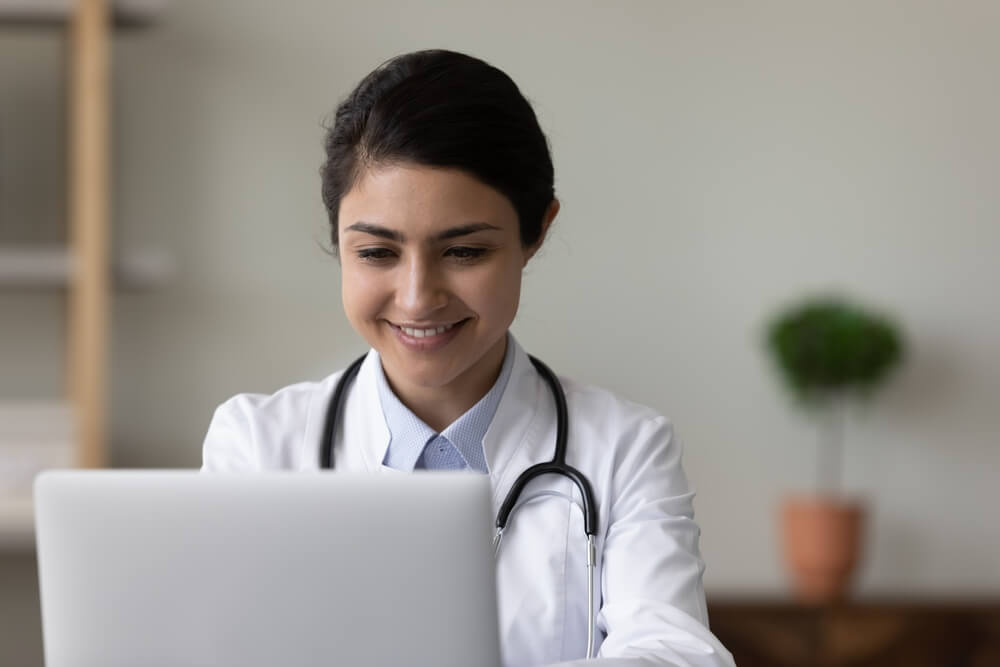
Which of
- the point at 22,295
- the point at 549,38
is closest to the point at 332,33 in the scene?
the point at 549,38

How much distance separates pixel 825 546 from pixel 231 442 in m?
2.11

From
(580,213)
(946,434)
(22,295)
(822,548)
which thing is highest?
(580,213)

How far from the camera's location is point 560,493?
131cm

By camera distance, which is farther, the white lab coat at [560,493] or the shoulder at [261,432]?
the shoulder at [261,432]

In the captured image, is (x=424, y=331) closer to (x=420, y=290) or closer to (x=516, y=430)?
(x=420, y=290)

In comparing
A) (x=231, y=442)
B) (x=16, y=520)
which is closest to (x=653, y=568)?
(x=231, y=442)

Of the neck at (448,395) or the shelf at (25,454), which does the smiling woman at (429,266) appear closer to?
the neck at (448,395)

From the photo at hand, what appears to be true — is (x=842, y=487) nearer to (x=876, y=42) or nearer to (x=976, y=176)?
(x=976, y=176)

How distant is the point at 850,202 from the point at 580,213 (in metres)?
0.72

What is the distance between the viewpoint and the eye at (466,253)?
1.28 m

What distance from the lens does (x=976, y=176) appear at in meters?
3.30

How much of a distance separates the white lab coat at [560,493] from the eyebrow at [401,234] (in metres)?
0.21

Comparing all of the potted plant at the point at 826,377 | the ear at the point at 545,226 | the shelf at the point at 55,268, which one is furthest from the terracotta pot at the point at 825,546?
the ear at the point at 545,226

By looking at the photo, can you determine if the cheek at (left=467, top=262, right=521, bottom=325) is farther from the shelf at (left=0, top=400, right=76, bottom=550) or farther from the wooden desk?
the wooden desk
